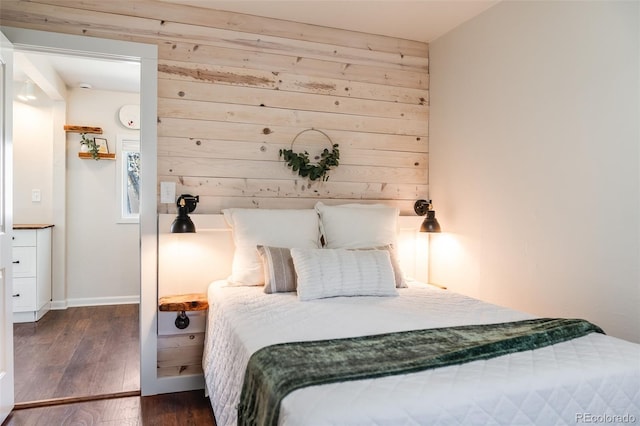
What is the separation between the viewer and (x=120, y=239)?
505 cm

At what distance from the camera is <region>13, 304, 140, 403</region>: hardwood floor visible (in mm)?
2756

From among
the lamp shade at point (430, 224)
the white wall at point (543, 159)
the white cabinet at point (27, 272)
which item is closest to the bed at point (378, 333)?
the lamp shade at point (430, 224)

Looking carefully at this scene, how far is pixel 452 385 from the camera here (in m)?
1.23

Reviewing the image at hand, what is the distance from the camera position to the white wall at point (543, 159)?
203cm

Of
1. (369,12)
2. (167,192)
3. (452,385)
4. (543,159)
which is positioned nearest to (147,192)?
(167,192)

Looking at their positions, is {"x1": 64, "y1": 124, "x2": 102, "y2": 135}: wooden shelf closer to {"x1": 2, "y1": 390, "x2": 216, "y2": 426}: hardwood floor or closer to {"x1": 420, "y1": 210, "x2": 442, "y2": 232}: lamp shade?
{"x1": 2, "y1": 390, "x2": 216, "y2": 426}: hardwood floor

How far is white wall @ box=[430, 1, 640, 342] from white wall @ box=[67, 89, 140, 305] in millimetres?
3551

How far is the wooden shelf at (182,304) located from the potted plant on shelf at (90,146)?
292 centimetres

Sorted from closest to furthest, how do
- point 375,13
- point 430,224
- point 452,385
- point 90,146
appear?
point 452,385
point 375,13
point 430,224
point 90,146

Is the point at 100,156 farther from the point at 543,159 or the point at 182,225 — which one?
the point at 543,159

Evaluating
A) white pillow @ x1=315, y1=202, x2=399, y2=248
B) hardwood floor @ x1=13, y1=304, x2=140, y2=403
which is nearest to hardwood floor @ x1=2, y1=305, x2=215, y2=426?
hardwood floor @ x1=13, y1=304, x2=140, y2=403

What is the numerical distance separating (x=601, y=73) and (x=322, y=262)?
1638 mm

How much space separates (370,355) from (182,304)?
1.46 metres

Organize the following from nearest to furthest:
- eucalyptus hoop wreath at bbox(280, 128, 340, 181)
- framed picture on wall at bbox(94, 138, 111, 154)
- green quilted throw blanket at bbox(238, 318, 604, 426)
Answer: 1. green quilted throw blanket at bbox(238, 318, 604, 426)
2. eucalyptus hoop wreath at bbox(280, 128, 340, 181)
3. framed picture on wall at bbox(94, 138, 111, 154)
